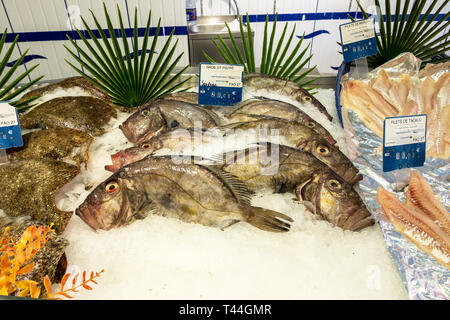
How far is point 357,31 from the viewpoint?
7.58ft

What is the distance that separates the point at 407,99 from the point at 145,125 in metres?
1.73

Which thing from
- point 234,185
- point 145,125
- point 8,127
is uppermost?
point 8,127

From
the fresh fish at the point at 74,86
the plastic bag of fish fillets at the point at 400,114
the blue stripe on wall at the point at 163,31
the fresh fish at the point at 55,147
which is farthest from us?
the blue stripe on wall at the point at 163,31

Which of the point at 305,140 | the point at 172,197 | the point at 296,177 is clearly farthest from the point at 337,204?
the point at 172,197

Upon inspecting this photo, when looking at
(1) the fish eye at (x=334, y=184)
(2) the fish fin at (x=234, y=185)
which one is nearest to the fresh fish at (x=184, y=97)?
(2) the fish fin at (x=234, y=185)

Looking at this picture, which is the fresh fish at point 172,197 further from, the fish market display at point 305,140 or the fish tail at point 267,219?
the fish market display at point 305,140

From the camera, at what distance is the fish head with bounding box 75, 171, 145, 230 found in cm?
155

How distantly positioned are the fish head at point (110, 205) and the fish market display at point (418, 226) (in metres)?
1.24

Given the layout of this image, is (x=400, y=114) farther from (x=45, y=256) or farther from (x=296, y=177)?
(x=45, y=256)

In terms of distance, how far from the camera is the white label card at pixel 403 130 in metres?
1.69

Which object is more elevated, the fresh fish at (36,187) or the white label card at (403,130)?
the white label card at (403,130)

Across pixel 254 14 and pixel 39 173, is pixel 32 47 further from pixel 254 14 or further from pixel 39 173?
pixel 39 173

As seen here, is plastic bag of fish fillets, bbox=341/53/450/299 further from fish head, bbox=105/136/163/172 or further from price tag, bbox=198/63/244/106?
fish head, bbox=105/136/163/172

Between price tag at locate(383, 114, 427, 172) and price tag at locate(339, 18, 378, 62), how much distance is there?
0.81 metres
